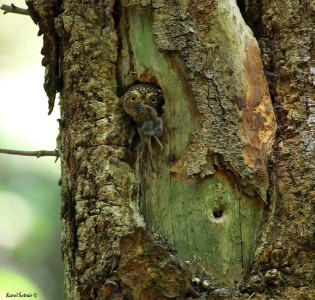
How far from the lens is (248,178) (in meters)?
2.29

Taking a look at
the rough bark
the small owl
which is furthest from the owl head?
the rough bark

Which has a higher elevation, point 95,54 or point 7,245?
point 95,54

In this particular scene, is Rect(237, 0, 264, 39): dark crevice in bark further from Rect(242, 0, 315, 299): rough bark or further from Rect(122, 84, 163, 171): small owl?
Rect(122, 84, 163, 171): small owl

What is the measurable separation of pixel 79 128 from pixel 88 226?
0.46 m

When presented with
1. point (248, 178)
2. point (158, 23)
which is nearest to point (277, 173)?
point (248, 178)

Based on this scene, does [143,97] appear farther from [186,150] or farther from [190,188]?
[190,188]

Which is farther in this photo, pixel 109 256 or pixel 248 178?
pixel 248 178

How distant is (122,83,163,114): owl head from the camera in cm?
242

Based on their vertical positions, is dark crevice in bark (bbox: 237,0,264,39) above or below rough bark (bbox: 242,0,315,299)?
above

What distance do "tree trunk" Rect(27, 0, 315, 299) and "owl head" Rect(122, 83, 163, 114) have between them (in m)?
0.04

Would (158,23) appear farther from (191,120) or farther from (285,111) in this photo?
(285,111)

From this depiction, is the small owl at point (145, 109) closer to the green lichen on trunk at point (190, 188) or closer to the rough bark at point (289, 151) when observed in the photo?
the green lichen on trunk at point (190, 188)

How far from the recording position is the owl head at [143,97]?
242 cm

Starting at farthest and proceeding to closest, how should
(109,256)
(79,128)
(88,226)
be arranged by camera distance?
(79,128), (88,226), (109,256)
